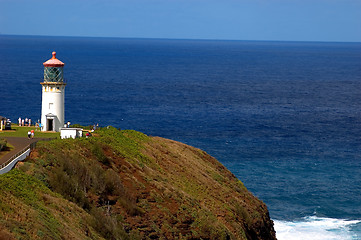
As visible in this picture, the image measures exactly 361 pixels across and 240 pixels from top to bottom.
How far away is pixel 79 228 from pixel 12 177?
14.3 ft

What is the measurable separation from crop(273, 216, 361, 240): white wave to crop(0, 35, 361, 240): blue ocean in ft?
0.27

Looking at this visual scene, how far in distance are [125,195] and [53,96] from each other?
48.4ft

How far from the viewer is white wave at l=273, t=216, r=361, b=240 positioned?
157ft

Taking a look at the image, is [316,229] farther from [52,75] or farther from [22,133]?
[22,133]

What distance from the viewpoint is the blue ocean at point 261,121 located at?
5612 cm

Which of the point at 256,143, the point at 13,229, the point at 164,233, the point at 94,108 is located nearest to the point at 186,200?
the point at 164,233

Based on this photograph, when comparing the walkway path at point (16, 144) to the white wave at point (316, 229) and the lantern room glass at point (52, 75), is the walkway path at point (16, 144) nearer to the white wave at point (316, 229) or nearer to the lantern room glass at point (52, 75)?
the lantern room glass at point (52, 75)

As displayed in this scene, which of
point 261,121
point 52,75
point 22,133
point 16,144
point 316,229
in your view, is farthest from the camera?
point 261,121

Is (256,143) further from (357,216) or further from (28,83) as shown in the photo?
(28,83)

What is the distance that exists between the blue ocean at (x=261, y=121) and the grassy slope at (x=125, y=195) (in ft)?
35.2

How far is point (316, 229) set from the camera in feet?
163

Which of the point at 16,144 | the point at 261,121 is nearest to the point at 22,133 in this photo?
the point at 16,144

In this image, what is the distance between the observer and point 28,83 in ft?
441

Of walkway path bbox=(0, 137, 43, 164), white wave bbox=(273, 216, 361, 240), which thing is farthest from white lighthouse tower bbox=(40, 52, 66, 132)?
white wave bbox=(273, 216, 361, 240)
